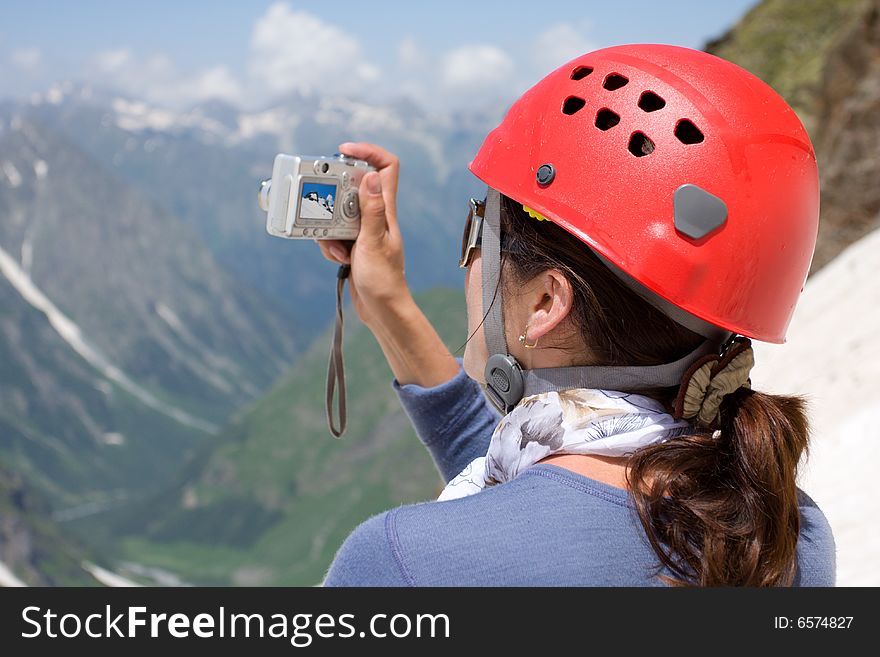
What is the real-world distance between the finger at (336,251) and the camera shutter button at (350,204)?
0.47ft

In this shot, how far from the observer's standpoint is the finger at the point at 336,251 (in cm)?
317

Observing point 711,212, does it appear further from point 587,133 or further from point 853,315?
point 853,315

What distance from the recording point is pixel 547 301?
2.26 metres

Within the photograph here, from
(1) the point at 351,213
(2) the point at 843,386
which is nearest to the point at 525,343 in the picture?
(1) the point at 351,213

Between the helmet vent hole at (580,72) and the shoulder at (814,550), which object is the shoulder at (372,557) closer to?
the shoulder at (814,550)

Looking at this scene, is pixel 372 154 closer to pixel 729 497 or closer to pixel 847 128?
pixel 729 497

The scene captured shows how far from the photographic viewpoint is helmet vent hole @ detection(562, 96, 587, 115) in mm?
2432

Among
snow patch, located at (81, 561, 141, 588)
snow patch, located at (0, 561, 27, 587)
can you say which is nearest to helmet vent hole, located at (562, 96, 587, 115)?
snow patch, located at (0, 561, 27, 587)

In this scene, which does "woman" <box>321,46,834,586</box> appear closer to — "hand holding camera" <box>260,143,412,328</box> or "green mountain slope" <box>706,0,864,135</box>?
"hand holding camera" <box>260,143,412,328</box>

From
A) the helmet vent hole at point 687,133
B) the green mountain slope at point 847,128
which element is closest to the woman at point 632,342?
the helmet vent hole at point 687,133

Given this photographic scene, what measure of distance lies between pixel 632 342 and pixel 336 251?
135 cm
